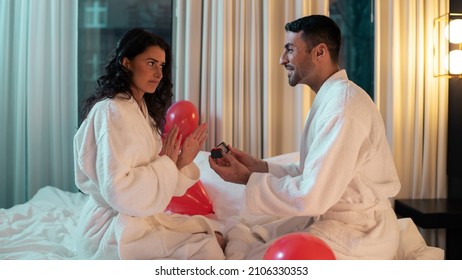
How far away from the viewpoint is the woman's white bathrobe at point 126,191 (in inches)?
60.7

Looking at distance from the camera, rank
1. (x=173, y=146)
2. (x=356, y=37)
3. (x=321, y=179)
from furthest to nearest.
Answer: (x=356, y=37)
(x=173, y=146)
(x=321, y=179)

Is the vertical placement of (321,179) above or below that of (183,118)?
below

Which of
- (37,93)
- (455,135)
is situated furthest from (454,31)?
(37,93)

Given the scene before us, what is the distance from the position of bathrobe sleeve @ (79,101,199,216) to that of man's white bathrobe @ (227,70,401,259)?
27 cm

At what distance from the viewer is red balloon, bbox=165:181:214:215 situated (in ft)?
7.77

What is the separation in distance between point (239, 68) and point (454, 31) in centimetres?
116

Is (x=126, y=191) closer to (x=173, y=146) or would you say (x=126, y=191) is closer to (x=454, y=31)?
(x=173, y=146)

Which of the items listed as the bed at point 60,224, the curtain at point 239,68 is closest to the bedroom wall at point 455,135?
the curtain at point 239,68

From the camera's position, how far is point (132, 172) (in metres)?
1.56

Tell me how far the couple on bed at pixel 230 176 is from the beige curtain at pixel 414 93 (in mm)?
1275

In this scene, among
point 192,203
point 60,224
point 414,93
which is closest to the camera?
point 60,224

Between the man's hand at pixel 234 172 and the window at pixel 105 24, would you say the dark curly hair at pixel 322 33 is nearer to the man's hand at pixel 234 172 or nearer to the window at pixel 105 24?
the man's hand at pixel 234 172

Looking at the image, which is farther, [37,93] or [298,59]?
[37,93]
